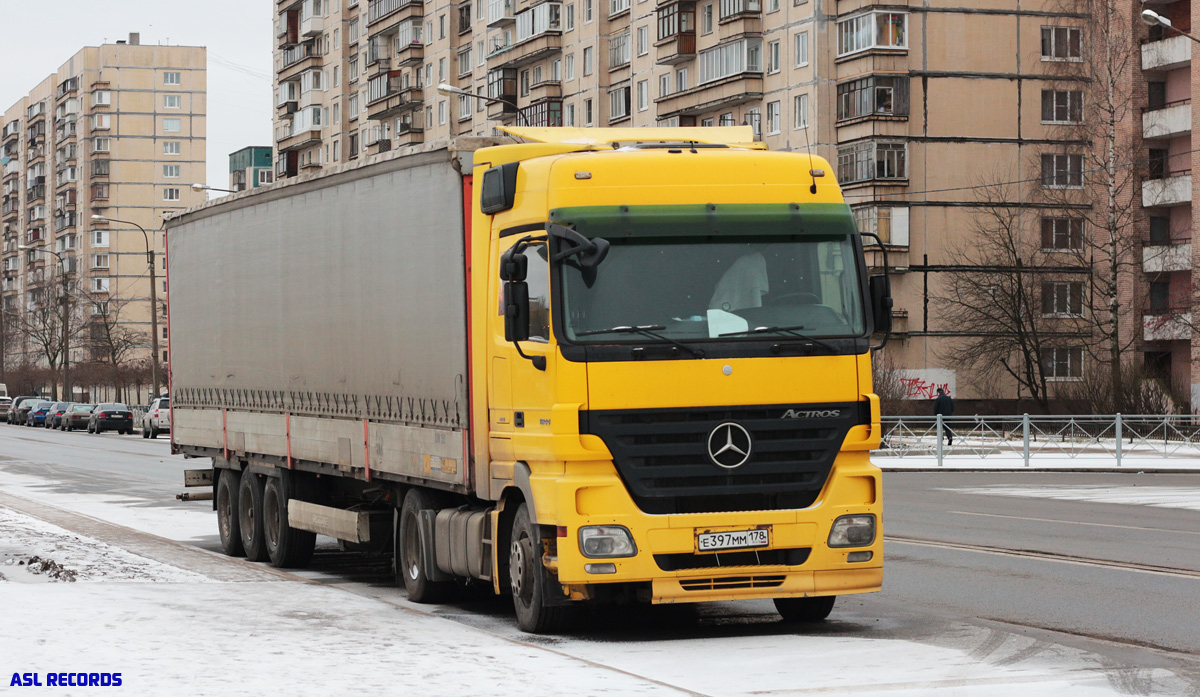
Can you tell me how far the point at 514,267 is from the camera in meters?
10.3

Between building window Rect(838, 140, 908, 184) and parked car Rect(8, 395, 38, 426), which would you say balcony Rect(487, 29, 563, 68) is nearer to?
building window Rect(838, 140, 908, 184)

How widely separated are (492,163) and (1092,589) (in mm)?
5757

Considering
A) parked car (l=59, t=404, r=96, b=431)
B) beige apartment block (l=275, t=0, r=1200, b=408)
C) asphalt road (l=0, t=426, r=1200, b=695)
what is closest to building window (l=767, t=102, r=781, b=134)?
beige apartment block (l=275, t=0, r=1200, b=408)

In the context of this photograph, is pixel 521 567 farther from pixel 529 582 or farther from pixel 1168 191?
pixel 1168 191

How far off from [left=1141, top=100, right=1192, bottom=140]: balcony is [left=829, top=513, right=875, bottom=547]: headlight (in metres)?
53.4

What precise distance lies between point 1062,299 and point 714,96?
15.8 metres

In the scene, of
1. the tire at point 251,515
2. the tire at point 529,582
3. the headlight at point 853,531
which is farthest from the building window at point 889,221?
the tire at point 529,582

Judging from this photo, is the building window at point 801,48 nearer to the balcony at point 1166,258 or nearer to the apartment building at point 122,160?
the balcony at point 1166,258

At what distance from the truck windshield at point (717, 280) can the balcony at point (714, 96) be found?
179 ft

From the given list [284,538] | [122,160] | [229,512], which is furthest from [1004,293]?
[122,160]

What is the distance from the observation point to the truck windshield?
34.0 feet

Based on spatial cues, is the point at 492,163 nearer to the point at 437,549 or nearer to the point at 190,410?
the point at 437,549

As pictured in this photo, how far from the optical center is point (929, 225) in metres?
62.5

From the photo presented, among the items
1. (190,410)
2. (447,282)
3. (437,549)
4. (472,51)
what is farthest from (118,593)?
(472,51)
